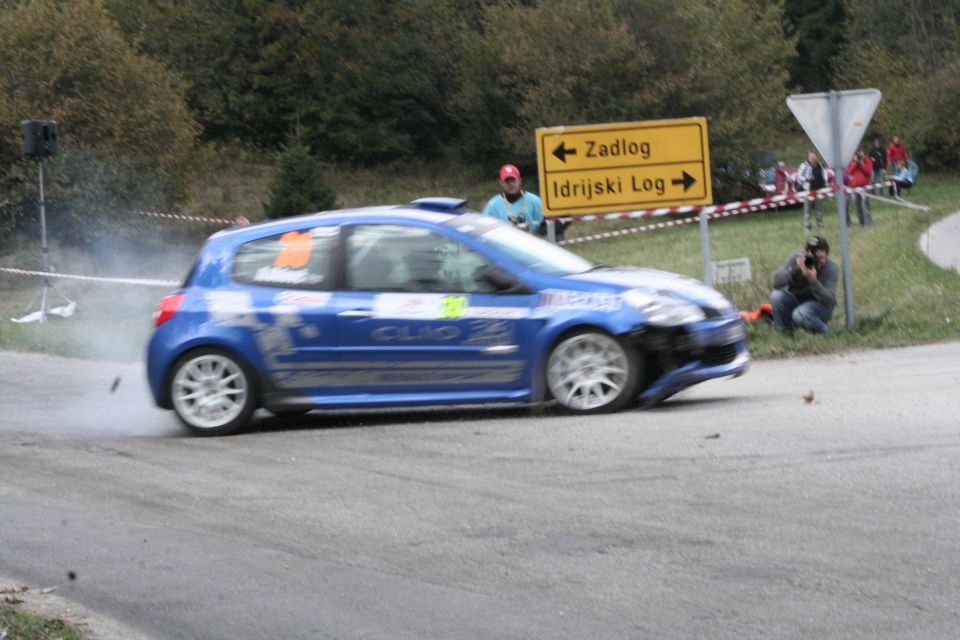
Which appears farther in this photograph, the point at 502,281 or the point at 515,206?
the point at 515,206

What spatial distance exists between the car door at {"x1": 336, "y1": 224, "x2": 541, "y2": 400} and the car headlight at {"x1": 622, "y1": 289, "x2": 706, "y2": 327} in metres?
0.71

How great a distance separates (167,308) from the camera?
1132 centimetres

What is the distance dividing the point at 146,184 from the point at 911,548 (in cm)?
3162

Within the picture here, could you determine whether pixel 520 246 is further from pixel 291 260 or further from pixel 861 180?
pixel 861 180

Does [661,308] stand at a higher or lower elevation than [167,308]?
lower

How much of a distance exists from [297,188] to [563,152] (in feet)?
74.5

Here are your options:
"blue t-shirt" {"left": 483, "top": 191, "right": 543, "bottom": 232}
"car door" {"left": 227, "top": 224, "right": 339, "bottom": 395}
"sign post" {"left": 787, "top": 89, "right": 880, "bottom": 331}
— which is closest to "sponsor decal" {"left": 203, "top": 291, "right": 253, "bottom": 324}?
"car door" {"left": 227, "top": 224, "right": 339, "bottom": 395}

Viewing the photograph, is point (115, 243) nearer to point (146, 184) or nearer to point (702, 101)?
point (146, 184)

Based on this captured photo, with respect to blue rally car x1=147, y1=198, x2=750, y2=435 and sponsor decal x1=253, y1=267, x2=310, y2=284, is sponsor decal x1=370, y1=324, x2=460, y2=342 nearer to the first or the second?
blue rally car x1=147, y1=198, x2=750, y2=435

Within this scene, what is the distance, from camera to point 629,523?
736 centimetres

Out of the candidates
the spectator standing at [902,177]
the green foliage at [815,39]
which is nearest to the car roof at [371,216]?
the spectator standing at [902,177]

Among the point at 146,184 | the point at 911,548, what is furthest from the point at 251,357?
the point at 146,184

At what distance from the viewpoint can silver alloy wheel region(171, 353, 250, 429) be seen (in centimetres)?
1118

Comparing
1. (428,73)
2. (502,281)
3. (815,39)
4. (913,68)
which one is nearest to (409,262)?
(502,281)
